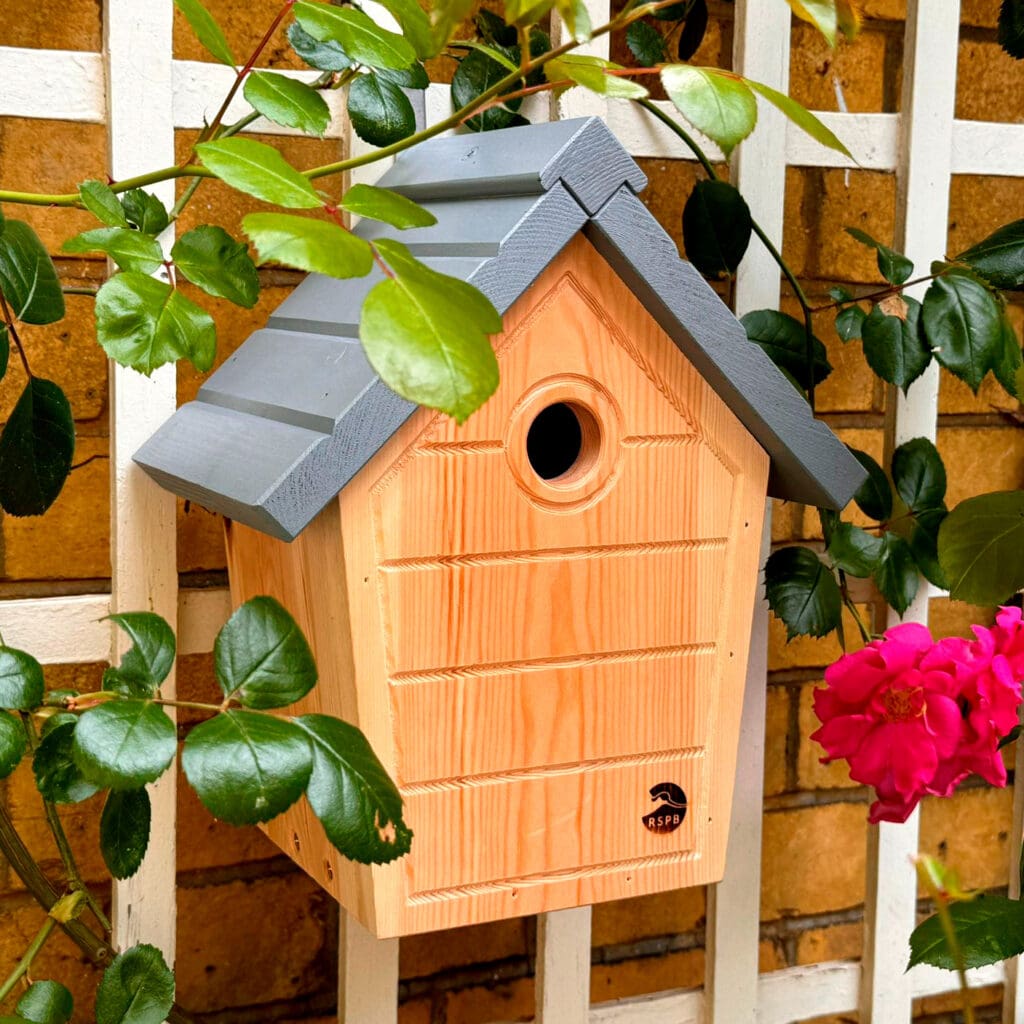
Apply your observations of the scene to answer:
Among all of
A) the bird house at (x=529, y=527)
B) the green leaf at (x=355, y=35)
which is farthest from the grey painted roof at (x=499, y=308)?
the green leaf at (x=355, y=35)

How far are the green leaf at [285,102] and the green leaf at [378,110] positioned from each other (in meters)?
0.16

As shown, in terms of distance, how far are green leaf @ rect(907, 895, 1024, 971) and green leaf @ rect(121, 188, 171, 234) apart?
684 millimetres

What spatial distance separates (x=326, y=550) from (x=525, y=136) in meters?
0.28

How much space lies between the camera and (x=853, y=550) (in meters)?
1.08

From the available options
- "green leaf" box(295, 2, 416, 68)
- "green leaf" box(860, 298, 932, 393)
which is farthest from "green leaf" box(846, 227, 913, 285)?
"green leaf" box(295, 2, 416, 68)

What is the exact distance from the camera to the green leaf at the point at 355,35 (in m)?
0.69

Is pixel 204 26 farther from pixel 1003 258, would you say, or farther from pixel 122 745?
pixel 1003 258

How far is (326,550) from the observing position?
0.81m

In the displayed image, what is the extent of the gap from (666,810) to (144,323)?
0.47 metres

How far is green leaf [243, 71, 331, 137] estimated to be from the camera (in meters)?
0.73

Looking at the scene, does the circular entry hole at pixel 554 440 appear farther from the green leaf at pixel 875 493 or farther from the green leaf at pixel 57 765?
the green leaf at pixel 57 765

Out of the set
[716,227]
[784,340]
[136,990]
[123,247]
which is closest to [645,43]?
[716,227]

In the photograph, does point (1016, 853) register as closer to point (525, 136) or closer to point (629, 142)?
point (629, 142)

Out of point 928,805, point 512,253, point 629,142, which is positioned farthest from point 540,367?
point 928,805
